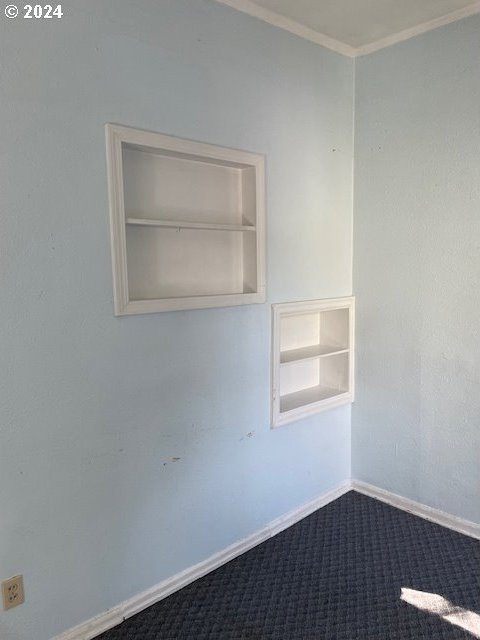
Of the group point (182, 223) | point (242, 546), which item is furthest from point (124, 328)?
point (242, 546)

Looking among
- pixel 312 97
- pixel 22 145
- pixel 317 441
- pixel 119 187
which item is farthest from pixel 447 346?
pixel 22 145

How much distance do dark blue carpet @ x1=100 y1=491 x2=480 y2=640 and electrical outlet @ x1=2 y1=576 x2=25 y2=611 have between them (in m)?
0.38

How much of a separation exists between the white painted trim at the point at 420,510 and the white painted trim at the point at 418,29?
2.46 metres

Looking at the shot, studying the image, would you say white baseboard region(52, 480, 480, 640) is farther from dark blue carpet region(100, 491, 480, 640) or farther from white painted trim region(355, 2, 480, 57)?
white painted trim region(355, 2, 480, 57)

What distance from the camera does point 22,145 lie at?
1600 mm

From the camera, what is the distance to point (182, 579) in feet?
7.06

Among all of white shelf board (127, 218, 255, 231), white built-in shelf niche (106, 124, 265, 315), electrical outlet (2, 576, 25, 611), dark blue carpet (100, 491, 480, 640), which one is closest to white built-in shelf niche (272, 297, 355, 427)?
white built-in shelf niche (106, 124, 265, 315)

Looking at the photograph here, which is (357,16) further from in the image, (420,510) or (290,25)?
(420,510)

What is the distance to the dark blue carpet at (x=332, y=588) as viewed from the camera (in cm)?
189

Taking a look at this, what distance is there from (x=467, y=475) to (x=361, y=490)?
0.67 meters

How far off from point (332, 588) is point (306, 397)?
979mm

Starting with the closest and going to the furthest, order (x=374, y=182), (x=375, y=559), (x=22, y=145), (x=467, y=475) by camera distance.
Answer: (x=22, y=145)
(x=375, y=559)
(x=467, y=475)
(x=374, y=182)

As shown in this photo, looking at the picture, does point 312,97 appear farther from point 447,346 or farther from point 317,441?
point 317,441

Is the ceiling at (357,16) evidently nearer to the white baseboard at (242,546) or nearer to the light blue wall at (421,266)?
the light blue wall at (421,266)
